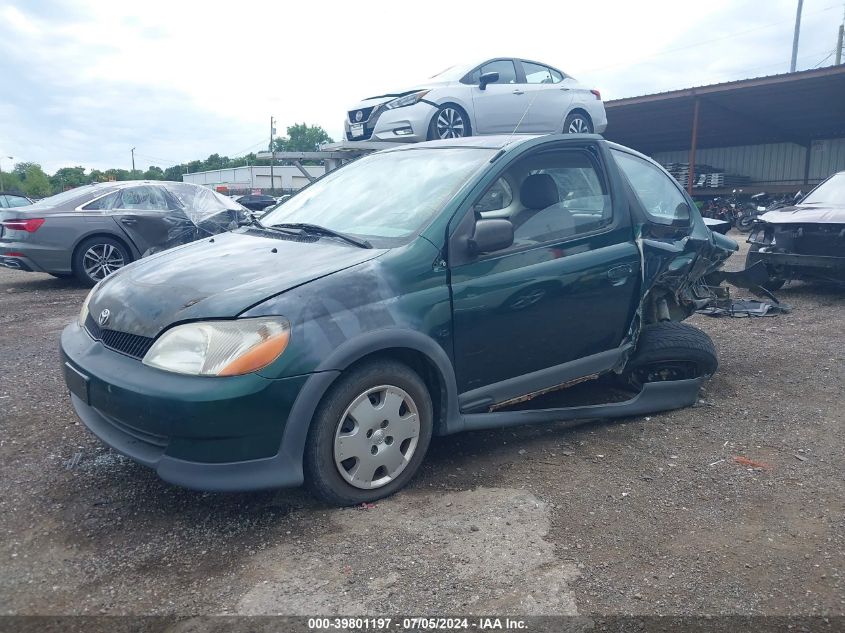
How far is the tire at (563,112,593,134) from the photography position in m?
10.8

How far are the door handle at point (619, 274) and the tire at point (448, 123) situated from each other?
206 inches

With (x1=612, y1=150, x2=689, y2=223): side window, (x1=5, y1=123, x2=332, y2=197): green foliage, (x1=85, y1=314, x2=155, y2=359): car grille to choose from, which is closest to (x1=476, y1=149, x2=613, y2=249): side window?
(x1=612, y1=150, x2=689, y2=223): side window

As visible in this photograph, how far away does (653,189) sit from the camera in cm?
462

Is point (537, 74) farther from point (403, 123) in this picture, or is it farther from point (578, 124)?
point (403, 123)

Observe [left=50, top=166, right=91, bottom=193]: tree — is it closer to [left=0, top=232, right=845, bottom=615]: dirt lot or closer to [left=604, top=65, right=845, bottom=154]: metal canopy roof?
[left=604, top=65, right=845, bottom=154]: metal canopy roof

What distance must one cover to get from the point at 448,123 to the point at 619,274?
5.60 m

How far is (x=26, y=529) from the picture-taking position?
2.96 metres

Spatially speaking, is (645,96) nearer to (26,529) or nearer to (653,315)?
(653,315)

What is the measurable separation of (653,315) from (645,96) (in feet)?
59.9

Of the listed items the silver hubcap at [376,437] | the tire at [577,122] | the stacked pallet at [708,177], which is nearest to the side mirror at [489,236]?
the silver hubcap at [376,437]

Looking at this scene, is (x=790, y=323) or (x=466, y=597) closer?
(x=466, y=597)

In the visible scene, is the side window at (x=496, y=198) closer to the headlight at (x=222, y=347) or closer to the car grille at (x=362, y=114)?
the headlight at (x=222, y=347)

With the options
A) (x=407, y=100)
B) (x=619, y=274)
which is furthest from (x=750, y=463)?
(x=407, y=100)

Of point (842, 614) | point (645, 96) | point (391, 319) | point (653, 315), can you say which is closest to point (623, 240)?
point (653, 315)
